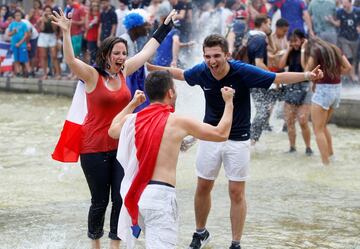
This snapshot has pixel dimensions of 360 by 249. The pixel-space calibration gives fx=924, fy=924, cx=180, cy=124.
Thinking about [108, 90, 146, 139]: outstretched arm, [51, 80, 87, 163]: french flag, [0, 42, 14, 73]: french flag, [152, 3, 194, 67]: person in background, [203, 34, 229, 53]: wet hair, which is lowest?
[0, 42, 14, 73]: french flag

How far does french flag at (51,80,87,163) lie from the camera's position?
23.1 feet

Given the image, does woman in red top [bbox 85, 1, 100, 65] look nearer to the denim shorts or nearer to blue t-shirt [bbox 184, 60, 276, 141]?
the denim shorts

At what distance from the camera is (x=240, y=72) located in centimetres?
722

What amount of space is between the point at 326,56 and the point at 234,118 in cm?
430

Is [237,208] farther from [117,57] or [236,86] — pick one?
[117,57]

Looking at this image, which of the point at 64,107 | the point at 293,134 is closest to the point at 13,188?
the point at 293,134

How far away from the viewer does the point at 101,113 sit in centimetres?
685

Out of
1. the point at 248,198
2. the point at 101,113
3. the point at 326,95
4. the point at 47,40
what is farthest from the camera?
the point at 47,40

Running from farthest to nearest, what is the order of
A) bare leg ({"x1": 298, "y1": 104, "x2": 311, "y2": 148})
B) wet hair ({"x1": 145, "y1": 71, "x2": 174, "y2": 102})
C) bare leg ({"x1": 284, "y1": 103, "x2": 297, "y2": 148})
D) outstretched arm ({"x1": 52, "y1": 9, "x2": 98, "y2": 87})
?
bare leg ({"x1": 284, "y1": 103, "x2": 297, "y2": 148}) < bare leg ({"x1": 298, "y1": 104, "x2": 311, "y2": 148}) < outstretched arm ({"x1": 52, "y1": 9, "x2": 98, "y2": 87}) < wet hair ({"x1": 145, "y1": 71, "x2": 174, "y2": 102})

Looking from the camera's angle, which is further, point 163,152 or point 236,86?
point 236,86

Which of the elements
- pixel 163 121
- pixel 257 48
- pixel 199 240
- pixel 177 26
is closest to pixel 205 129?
pixel 163 121

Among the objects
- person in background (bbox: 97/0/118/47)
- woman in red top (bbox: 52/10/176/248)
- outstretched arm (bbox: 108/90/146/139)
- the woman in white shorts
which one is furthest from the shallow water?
the woman in white shorts

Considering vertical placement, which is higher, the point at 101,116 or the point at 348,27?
the point at 101,116

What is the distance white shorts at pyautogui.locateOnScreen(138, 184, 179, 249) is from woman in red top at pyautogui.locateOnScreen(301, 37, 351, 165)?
19.4 ft
